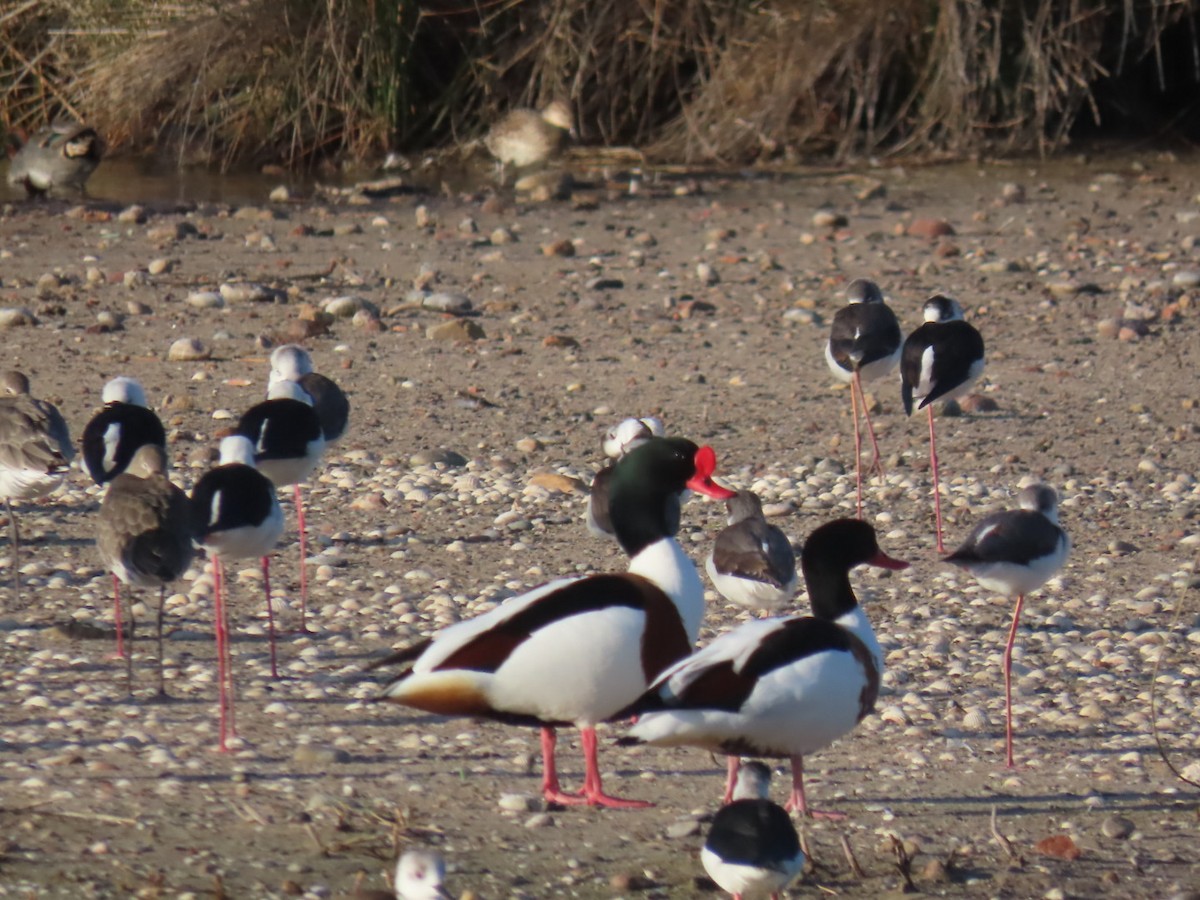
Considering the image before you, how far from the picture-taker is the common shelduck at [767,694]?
4410 mm

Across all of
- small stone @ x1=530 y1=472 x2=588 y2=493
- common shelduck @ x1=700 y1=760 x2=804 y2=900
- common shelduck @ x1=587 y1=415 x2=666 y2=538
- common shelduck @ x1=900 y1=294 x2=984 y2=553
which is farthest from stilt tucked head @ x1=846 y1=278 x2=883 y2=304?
common shelduck @ x1=700 y1=760 x2=804 y2=900

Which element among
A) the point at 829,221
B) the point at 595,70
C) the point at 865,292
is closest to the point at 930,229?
the point at 829,221

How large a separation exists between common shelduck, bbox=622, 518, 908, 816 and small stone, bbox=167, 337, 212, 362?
5.84 metres

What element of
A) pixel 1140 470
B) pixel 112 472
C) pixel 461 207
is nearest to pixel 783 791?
pixel 112 472

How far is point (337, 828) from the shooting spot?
4.61m

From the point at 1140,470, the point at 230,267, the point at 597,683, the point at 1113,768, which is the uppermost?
the point at 230,267

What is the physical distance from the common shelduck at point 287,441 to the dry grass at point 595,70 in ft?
32.4

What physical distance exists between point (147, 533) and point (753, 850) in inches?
85.5

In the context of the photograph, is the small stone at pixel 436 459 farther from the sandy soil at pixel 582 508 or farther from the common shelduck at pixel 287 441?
the common shelduck at pixel 287 441

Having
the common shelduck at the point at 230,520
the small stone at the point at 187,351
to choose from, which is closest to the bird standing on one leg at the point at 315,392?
the common shelduck at the point at 230,520

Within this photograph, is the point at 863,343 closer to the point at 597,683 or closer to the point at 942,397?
the point at 942,397

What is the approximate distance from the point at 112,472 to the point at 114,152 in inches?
460

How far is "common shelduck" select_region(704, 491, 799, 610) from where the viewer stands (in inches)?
235

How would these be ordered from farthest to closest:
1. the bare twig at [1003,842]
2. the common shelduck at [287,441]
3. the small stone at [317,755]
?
the common shelduck at [287,441], the small stone at [317,755], the bare twig at [1003,842]
